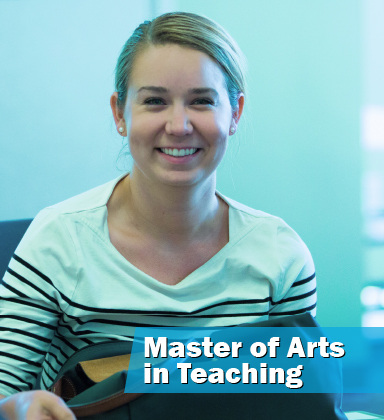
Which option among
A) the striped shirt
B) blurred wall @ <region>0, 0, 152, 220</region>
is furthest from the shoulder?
blurred wall @ <region>0, 0, 152, 220</region>

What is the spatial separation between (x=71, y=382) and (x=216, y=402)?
0.23 meters

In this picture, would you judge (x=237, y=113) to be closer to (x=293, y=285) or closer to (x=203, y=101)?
(x=203, y=101)

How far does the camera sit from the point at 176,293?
1077 millimetres

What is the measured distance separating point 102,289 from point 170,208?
18 centimetres

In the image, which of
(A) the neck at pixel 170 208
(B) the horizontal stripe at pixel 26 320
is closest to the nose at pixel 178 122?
(A) the neck at pixel 170 208

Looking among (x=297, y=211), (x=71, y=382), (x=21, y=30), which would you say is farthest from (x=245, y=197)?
(x=71, y=382)

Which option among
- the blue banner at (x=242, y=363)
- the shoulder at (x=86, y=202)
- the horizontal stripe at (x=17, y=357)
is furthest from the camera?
the shoulder at (x=86, y=202)

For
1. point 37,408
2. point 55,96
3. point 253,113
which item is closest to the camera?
point 37,408

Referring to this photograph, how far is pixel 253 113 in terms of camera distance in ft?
7.14

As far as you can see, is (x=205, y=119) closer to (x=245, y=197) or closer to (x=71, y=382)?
(x=71, y=382)

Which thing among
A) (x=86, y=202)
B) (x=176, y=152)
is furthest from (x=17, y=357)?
(x=176, y=152)

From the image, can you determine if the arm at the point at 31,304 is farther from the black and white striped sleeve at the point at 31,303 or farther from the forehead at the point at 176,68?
the forehead at the point at 176,68

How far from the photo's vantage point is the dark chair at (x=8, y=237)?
1.18 metres

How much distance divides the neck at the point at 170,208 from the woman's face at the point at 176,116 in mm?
34
